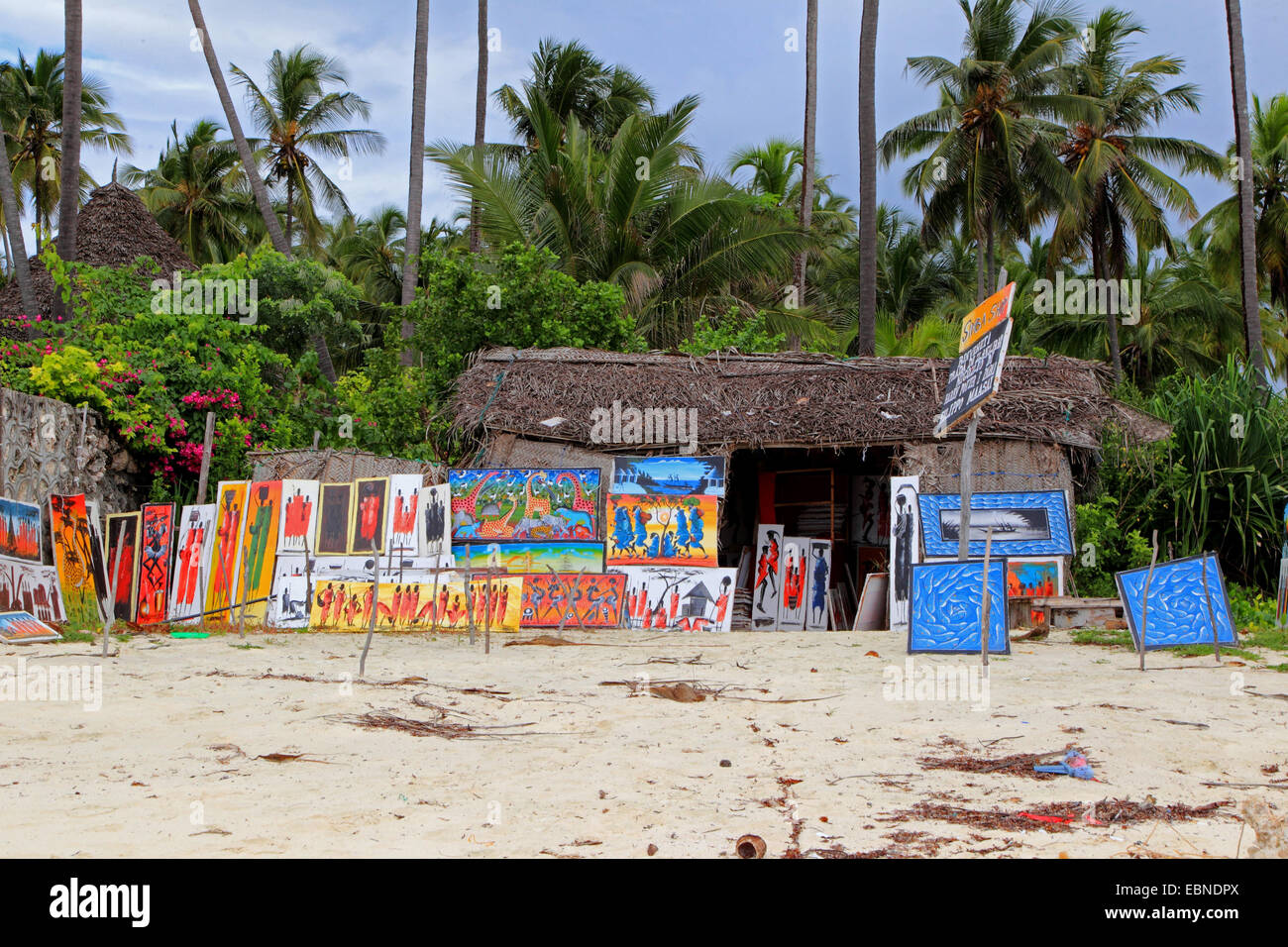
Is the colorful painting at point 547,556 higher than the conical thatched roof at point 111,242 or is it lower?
lower

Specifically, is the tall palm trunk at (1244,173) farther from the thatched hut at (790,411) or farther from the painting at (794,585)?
the painting at (794,585)

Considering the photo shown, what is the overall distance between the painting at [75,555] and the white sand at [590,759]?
3.05 metres

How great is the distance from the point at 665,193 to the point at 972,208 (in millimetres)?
9552

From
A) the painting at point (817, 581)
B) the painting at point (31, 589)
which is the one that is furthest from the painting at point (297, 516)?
the painting at point (817, 581)

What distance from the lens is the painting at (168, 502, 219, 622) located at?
40.7 feet

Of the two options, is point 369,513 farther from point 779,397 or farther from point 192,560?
point 779,397

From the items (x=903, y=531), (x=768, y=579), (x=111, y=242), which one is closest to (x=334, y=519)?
(x=768, y=579)

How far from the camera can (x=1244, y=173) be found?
57.2 feet

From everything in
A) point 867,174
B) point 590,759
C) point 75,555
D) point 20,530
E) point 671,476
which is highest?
point 867,174

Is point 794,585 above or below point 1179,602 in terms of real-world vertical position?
below

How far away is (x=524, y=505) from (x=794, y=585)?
4166mm

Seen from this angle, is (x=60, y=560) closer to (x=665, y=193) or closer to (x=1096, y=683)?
(x=1096, y=683)

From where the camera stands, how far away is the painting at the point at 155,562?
12.6 metres
